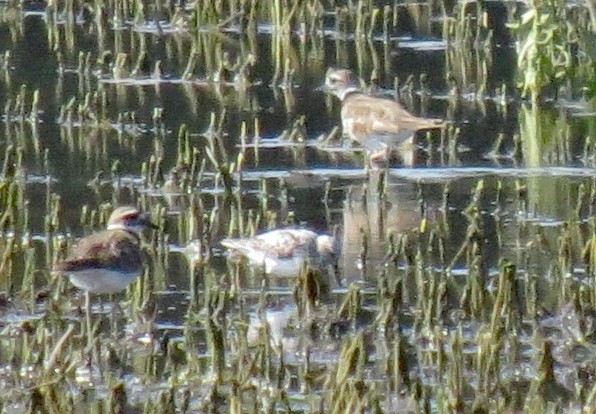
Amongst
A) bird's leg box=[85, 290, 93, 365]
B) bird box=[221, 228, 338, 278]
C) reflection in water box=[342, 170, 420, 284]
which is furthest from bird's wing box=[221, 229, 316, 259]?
bird's leg box=[85, 290, 93, 365]

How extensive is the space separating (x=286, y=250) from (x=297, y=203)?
6.92 feet

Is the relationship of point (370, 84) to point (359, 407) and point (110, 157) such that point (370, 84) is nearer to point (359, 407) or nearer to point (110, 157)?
point (110, 157)

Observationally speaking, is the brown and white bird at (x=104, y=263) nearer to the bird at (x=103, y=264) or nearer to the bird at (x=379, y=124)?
the bird at (x=103, y=264)

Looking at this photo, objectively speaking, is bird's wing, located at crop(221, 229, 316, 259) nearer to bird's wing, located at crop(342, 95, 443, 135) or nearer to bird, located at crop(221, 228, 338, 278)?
bird, located at crop(221, 228, 338, 278)

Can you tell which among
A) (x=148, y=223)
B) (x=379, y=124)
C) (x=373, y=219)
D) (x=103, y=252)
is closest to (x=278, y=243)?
(x=148, y=223)

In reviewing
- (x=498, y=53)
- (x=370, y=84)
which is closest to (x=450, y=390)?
(x=370, y=84)

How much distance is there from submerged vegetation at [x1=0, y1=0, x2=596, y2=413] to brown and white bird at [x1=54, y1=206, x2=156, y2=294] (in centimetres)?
17

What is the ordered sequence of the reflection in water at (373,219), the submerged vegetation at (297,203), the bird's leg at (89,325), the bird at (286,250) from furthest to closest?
the reflection in water at (373,219) < the bird at (286,250) < the bird's leg at (89,325) < the submerged vegetation at (297,203)

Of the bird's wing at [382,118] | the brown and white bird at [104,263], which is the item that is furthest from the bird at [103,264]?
the bird's wing at [382,118]

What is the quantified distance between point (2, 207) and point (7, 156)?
1220mm

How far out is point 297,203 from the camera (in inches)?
499

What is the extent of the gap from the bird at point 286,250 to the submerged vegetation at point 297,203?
11 centimetres

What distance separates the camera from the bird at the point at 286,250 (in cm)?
1055

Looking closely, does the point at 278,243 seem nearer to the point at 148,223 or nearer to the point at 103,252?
the point at 148,223
